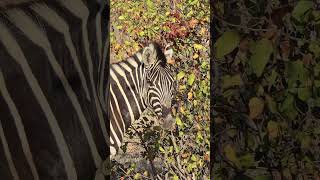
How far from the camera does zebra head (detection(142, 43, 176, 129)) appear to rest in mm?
5273

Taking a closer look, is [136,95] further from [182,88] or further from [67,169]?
[67,169]

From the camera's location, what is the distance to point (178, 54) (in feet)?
16.6

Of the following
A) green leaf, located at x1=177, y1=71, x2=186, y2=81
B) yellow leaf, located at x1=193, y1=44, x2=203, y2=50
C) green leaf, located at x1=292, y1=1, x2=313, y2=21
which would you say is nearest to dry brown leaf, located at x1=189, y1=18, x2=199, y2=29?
yellow leaf, located at x1=193, y1=44, x2=203, y2=50

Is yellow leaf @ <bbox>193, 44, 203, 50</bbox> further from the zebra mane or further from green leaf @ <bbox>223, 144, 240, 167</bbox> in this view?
green leaf @ <bbox>223, 144, 240, 167</bbox>

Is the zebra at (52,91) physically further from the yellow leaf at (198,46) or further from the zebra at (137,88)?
the zebra at (137,88)

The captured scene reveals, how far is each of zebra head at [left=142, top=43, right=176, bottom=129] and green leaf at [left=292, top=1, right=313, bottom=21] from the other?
9.95 feet

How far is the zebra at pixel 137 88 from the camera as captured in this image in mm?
5473

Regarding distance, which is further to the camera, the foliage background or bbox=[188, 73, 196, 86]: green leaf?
bbox=[188, 73, 196, 86]: green leaf

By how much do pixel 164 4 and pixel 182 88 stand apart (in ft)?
3.74

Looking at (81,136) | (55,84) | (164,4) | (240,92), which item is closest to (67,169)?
(81,136)

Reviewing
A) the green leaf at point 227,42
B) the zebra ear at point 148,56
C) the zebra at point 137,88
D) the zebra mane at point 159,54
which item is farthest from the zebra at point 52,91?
the zebra ear at point 148,56

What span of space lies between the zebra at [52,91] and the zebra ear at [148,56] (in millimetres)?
3767

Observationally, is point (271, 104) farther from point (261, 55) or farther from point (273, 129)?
point (261, 55)

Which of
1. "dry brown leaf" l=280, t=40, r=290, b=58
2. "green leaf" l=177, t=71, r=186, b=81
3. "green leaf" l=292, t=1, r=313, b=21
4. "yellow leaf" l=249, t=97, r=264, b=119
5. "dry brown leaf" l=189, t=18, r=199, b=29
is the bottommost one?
"yellow leaf" l=249, t=97, r=264, b=119
